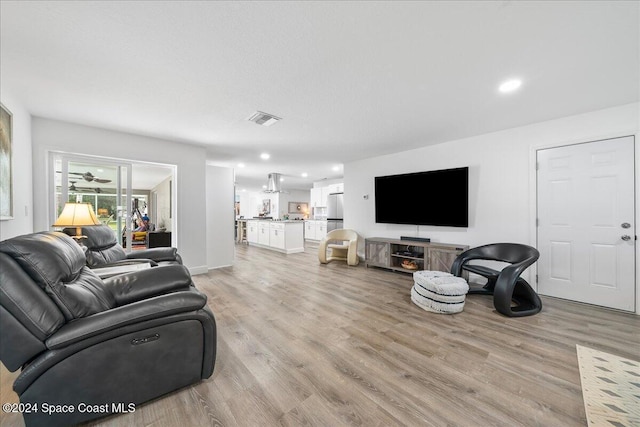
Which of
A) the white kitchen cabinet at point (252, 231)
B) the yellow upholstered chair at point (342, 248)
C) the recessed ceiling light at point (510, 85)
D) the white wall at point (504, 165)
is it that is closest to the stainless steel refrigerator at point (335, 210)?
the yellow upholstered chair at point (342, 248)

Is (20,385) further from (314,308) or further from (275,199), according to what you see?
(275,199)

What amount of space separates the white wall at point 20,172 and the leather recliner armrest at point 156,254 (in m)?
1.04

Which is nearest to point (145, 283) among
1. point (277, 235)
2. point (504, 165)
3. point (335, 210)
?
point (504, 165)

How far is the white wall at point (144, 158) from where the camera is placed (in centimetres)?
318

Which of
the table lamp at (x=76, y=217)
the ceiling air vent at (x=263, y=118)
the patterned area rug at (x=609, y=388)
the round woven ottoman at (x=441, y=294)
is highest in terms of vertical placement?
the ceiling air vent at (x=263, y=118)

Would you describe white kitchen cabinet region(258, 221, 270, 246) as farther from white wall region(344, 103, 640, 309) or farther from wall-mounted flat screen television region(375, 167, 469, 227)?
white wall region(344, 103, 640, 309)

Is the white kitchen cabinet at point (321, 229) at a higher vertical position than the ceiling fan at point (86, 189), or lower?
lower

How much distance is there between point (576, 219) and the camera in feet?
10.3

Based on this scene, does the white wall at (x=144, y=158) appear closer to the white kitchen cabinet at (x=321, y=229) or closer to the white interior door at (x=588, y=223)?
the white kitchen cabinet at (x=321, y=229)

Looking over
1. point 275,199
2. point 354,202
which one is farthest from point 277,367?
point 275,199

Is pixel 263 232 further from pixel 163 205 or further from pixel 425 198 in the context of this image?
pixel 425 198

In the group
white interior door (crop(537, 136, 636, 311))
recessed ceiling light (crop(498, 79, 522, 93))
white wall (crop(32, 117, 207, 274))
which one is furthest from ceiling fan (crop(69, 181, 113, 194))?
white interior door (crop(537, 136, 636, 311))

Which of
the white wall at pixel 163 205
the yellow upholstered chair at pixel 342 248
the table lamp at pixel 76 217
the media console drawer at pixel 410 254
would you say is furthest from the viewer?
the yellow upholstered chair at pixel 342 248

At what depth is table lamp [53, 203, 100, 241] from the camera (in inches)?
96.5
